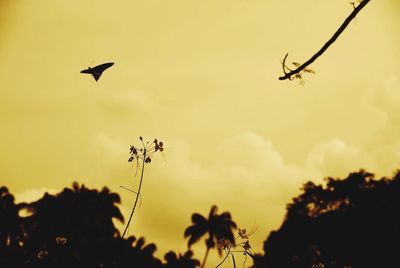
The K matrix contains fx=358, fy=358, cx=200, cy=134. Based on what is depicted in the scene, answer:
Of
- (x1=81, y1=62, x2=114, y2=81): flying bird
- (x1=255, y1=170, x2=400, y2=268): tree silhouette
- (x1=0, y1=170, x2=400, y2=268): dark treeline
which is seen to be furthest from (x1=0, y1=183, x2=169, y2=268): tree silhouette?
(x1=81, y1=62, x2=114, y2=81): flying bird

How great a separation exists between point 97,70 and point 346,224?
2923 centimetres

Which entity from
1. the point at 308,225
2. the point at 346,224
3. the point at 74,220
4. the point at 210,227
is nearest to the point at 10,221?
the point at 74,220

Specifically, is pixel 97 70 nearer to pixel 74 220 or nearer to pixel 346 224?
pixel 346 224

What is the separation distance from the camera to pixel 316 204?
34.2 m

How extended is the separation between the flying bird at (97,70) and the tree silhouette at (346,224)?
66.1 ft

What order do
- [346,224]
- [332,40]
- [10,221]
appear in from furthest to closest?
[10,221], [346,224], [332,40]

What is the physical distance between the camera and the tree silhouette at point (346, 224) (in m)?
24.6

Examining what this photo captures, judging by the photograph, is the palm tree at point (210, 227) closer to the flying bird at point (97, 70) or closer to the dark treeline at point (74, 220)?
the dark treeline at point (74, 220)

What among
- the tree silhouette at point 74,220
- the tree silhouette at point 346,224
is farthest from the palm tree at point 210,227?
the tree silhouette at point 346,224

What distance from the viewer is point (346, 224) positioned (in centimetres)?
2805

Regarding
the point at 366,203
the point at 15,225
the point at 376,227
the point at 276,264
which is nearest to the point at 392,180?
the point at 366,203

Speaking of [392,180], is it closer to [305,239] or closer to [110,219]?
[305,239]

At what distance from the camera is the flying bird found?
2514mm

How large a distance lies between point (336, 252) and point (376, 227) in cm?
333
